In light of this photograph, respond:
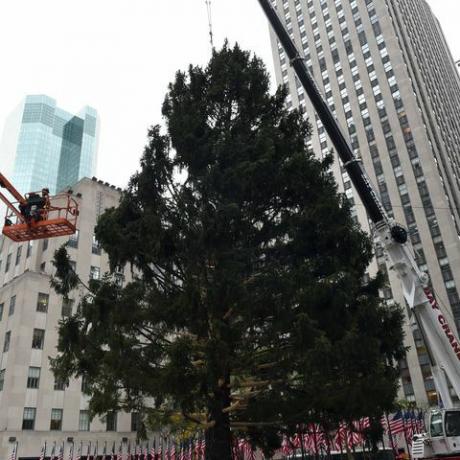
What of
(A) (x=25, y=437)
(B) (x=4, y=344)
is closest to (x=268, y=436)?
(A) (x=25, y=437)

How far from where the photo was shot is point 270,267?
15648 millimetres

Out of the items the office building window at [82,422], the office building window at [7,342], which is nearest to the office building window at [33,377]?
the office building window at [7,342]

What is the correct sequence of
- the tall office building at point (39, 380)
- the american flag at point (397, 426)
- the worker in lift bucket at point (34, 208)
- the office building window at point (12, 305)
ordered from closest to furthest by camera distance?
the worker in lift bucket at point (34, 208) → the american flag at point (397, 426) → the tall office building at point (39, 380) → the office building window at point (12, 305)

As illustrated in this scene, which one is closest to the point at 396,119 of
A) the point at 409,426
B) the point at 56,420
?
the point at 409,426

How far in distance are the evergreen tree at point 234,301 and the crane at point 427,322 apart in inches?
82.1

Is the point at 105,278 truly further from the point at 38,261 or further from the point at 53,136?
the point at 53,136

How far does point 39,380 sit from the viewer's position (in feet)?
158

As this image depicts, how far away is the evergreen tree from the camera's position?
13.9 meters

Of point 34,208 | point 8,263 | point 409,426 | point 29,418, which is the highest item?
point 8,263

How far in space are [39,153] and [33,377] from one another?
15433 centimetres

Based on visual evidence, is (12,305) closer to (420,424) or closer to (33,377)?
(33,377)

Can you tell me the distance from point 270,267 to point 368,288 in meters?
3.52

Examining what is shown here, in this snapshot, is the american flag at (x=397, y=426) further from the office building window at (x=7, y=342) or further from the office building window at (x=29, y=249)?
the office building window at (x=29, y=249)

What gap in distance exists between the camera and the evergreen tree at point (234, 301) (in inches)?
546
